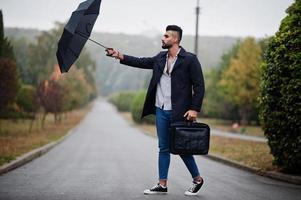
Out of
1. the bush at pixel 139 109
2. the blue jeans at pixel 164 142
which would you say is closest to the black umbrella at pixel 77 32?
the blue jeans at pixel 164 142

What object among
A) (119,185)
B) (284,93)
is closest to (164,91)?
(119,185)

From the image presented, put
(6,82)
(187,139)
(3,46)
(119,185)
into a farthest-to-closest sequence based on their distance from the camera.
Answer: (3,46), (6,82), (119,185), (187,139)

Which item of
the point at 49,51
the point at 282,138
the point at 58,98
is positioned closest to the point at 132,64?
the point at 282,138

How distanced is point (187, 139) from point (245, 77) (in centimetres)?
3681

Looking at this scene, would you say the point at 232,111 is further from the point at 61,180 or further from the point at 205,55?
the point at 205,55

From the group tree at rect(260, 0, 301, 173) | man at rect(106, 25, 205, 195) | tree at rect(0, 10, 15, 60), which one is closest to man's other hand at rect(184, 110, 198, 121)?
man at rect(106, 25, 205, 195)

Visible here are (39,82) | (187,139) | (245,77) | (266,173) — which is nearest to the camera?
(187,139)

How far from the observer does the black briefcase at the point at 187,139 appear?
581 centimetres

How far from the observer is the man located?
235 inches

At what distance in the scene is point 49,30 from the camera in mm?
60406

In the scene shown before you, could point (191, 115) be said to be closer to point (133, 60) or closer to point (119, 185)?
point (133, 60)

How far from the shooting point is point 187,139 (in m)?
5.82

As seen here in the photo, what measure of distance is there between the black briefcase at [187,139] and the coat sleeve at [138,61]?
94 centimetres

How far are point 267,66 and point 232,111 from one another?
4002 centimetres
